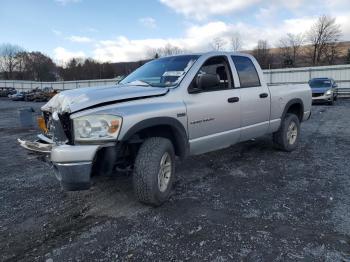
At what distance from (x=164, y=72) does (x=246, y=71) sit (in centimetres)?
163

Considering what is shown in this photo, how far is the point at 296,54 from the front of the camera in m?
75.0

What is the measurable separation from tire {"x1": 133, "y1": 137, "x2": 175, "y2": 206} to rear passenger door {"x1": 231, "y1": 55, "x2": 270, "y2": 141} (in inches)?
72.4

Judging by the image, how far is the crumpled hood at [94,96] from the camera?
3572mm

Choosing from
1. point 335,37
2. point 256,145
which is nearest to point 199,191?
point 256,145

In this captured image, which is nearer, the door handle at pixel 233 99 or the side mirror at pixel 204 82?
the side mirror at pixel 204 82

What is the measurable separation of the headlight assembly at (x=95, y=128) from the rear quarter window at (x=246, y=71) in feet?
8.85

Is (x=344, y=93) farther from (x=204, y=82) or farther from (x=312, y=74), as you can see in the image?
(x=204, y=82)

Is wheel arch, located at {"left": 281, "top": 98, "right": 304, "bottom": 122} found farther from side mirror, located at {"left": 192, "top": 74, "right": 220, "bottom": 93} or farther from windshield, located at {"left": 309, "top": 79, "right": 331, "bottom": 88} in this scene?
windshield, located at {"left": 309, "top": 79, "right": 331, "bottom": 88}

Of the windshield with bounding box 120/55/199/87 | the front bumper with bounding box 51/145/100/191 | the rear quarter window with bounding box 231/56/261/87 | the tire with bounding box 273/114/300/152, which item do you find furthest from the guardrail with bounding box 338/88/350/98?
the front bumper with bounding box 51/145/100/191

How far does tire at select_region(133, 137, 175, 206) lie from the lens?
3.81 m

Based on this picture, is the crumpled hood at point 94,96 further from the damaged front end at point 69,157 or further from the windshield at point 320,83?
the windshield at point 320,83

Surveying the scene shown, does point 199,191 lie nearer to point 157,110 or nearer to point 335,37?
point 157,110

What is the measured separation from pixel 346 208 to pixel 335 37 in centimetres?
7703

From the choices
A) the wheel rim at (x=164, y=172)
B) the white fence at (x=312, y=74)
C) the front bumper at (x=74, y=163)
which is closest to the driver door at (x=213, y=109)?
the wheel rim at (x=164, y=172)
